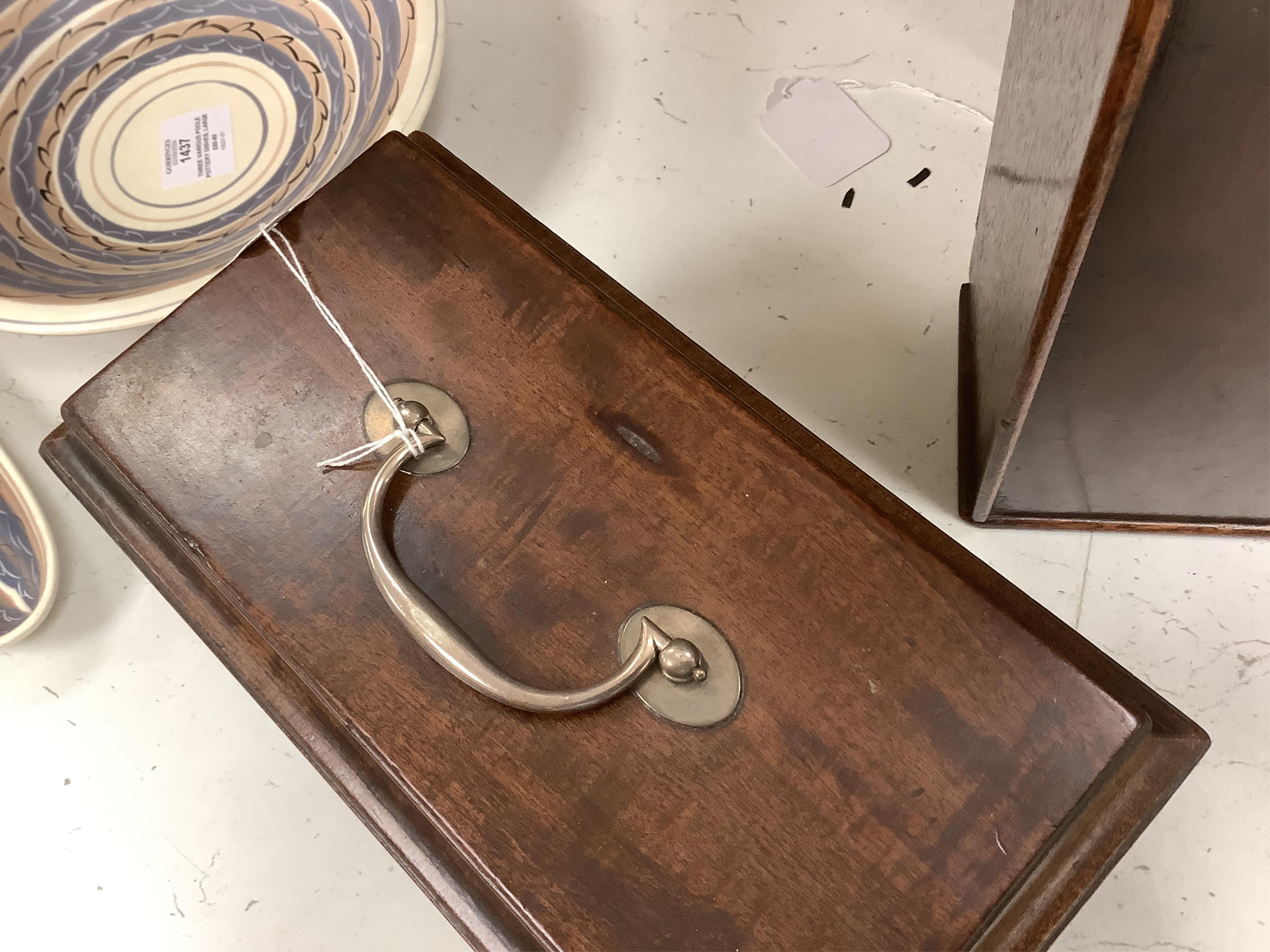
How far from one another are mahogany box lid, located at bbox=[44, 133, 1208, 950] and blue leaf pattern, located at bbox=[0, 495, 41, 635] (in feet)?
0.87

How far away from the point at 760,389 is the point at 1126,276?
1.13ft

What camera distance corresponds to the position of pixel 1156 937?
55 cm

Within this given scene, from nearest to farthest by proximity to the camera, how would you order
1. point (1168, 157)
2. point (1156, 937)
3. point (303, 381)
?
point (1168, 157)
point (303, 381)
point (1156, 937)

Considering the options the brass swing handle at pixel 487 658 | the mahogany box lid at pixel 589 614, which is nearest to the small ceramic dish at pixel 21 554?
the mahogany box lid at pixel 589 614

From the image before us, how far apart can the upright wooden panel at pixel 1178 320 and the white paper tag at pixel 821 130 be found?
0.32 metres

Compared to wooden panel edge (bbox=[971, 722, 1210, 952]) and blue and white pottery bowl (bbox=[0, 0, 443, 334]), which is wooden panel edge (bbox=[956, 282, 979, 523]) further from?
blue and white pottery bowl (bbox=[0, 0, 443, 334])

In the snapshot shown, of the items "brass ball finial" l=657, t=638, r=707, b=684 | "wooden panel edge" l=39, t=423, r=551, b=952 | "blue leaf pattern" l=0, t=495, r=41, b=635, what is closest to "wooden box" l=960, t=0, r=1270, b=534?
"brass ball finial" l=657, t=638, r=707, b=684

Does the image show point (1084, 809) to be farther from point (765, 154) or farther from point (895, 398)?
point (765, 154)

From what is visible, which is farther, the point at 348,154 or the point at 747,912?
the point at 348,154

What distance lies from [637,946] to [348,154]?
0.56m

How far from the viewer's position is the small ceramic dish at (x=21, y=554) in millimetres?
623

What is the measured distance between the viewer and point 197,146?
25.9 inches

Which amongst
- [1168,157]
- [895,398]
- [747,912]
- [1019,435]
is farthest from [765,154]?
[747,912]

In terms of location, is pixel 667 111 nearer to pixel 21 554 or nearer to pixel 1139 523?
pixel 1139 523
